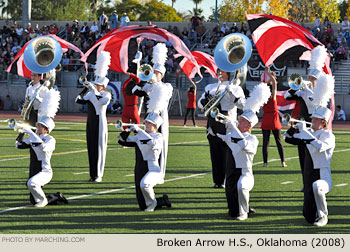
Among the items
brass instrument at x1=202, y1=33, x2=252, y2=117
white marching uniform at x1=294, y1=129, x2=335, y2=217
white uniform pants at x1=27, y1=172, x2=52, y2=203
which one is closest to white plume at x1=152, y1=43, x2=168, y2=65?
brass instrument at x1=202, y1=33, x2=252, y2=117

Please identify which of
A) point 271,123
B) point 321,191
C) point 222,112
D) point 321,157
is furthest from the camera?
point 271,123

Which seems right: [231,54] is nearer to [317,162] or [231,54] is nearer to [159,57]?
[159,57]

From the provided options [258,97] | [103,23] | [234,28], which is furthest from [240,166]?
[103,23]

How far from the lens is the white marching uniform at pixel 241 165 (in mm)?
7973

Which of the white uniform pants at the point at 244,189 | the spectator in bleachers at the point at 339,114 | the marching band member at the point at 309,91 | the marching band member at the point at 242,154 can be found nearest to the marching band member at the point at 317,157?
the marching band member at the point at 242,154

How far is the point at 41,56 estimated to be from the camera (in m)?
9.86

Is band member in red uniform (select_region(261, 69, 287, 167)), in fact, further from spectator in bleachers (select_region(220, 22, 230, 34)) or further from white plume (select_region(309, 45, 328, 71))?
spectator in bleachers (select_region(220, 22, 230, 34))

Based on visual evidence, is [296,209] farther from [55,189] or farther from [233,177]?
[55,189]

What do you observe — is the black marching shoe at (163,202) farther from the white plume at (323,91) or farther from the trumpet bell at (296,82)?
the white plume at (323,91)

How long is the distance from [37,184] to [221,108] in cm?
285

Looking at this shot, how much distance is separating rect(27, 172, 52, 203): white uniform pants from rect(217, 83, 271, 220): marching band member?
2194 mm

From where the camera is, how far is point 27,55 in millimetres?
9820

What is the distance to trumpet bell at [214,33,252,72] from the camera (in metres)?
9.45

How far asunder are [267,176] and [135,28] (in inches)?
164
